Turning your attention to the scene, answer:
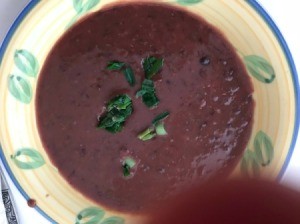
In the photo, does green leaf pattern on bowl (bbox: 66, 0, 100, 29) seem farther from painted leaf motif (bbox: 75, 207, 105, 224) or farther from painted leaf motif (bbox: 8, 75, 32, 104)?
painted leaf motif (bbox: 75, 207, 105, 224)

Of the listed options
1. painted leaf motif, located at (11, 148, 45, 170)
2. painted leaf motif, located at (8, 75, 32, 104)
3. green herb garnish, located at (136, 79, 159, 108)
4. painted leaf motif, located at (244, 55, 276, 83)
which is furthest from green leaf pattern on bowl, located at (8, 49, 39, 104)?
painted leaf motif, located at (244, 55, 276, 83)

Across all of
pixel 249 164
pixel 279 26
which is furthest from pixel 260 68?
pixel 249 164

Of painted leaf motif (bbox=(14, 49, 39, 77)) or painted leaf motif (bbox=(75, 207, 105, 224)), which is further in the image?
painted leaf motif (bbox=(75, 207, 105, 224))

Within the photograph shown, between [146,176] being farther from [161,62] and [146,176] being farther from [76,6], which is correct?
[76,6]

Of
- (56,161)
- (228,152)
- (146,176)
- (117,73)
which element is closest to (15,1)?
(117,73)

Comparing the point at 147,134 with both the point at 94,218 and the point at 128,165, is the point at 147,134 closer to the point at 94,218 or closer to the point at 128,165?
the point at 128,165

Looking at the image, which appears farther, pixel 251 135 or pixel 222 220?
pixel 251 135
